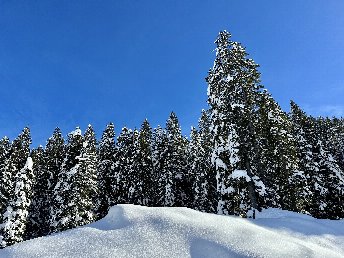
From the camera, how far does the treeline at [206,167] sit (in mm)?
24281

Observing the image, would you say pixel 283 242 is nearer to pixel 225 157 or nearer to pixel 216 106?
pixel 225 157

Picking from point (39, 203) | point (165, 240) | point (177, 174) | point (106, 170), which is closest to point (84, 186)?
point (177, 174)

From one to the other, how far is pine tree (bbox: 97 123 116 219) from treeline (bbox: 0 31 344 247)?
0.15 metres

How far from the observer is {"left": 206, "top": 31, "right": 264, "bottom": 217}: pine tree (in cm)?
2236

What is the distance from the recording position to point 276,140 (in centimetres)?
2816

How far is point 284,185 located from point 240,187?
6.93 meters

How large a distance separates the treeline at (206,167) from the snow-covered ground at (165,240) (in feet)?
13.3

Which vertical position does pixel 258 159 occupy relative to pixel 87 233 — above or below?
above

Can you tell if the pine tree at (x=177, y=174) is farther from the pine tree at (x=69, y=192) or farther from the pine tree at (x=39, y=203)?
the pine tree at (x=39, y=203)

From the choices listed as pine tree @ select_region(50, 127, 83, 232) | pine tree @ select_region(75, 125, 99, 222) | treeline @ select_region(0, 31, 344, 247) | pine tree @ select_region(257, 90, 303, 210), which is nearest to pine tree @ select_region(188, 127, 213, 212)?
treeline @ select_region(0, 31, 344, 247)

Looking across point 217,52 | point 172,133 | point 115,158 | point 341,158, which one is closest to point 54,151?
point 115,158

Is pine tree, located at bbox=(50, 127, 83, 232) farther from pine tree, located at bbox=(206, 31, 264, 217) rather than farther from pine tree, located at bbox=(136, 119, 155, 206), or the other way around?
pine tree, located at bbox=(206, 31, 264, 217)

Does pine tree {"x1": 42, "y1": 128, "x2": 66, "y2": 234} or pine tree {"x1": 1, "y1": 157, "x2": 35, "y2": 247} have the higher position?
pine tree {"x1": 42, "y1": 128, "x2": 66, "y2": 234}

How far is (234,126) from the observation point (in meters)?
24.0
